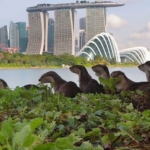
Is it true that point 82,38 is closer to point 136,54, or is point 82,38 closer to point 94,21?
point 94,21

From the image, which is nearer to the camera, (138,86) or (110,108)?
(110,108)

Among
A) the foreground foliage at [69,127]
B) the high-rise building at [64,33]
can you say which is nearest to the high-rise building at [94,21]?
the high-rise building at [64,33]

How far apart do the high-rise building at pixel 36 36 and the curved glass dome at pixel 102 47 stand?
3056mm

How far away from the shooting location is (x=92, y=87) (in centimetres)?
419

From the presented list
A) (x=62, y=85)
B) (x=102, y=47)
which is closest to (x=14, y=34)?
(x=102, y=47)

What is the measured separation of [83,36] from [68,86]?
97.3 ft

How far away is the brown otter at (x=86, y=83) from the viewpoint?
13.5ft

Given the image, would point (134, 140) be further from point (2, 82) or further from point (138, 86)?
point (2, 82)

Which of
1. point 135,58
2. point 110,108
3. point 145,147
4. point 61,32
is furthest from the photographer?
point 135,58

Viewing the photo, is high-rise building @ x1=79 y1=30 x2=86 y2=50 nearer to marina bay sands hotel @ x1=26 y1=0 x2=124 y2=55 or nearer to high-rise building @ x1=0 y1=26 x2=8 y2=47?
marina bay sands hotel @ x1=26 y1=0 x2=124 y2=55

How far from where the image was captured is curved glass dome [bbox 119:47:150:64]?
1388 inches

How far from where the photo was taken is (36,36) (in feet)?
109

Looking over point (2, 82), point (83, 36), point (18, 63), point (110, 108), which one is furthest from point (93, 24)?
point (110, 108)

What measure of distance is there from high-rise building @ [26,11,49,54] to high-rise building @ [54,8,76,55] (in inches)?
41.6
